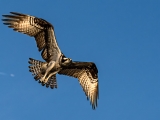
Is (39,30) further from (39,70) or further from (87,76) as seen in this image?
(87,76)

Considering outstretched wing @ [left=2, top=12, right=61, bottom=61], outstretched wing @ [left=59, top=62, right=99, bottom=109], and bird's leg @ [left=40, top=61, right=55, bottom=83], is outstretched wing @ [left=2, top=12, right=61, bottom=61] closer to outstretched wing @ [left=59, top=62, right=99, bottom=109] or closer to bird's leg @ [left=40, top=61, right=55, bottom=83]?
bird's leg @ [left=40, top=61, right=55, bottom=83]

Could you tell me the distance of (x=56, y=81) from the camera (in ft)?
82.1

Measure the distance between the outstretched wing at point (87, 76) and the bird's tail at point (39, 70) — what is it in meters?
0.75

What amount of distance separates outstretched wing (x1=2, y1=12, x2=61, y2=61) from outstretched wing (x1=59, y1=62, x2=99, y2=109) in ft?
4.12

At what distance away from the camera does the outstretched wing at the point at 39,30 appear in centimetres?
2386

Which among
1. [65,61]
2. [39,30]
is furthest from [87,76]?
[39,30]

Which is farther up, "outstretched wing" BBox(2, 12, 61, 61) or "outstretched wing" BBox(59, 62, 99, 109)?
"outstretched wing" BBox(2, 12, 61, 61)

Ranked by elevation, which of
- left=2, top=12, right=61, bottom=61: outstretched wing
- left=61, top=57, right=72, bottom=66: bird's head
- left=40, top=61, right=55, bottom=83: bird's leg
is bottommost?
left=40, top=61, right=55, bottom=83: bird's leg

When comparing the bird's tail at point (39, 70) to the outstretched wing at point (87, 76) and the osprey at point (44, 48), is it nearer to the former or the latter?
the osprey at point (44, 48)

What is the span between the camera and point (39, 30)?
2425cm

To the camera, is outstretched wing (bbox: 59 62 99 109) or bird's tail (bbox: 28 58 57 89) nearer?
bird's tail (bbox: 28 58 57 89)

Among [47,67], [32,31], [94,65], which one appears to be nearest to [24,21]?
[32,31]

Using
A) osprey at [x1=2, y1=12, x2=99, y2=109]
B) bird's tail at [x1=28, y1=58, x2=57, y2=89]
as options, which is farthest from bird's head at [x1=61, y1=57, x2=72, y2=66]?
bird's tail at [x1=28, y1=58, x2=57, y2=89]

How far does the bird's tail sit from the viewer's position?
24297mm
